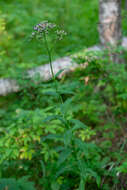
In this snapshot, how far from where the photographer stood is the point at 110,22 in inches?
152

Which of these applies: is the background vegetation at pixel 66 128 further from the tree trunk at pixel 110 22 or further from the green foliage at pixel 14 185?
the tree trunk at pixel 110 22

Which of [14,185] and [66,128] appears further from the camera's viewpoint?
[66,128]

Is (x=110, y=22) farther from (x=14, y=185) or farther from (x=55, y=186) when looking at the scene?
(x=14, y=185)

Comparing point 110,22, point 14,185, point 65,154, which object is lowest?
point 65,154

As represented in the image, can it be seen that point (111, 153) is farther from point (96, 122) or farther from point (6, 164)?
point (6, 164)

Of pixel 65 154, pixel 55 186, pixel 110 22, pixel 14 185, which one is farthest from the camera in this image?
pixel 110 22

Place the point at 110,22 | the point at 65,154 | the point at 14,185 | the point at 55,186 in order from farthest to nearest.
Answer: the point at 110,22
the point at 55,186
the point at 65,154
the point at 14,185

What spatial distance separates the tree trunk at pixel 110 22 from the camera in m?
3.78

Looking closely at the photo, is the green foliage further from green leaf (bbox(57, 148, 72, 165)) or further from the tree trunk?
the tree trunk

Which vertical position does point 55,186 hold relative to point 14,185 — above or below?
below

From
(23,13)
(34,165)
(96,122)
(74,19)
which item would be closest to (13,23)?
(23,13)

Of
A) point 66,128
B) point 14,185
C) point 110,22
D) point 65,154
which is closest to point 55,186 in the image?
point 65,154

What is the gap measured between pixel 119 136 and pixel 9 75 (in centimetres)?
221

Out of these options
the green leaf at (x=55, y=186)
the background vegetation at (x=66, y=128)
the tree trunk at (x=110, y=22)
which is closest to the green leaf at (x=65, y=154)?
the background vegetation at (x=66, y=128)
